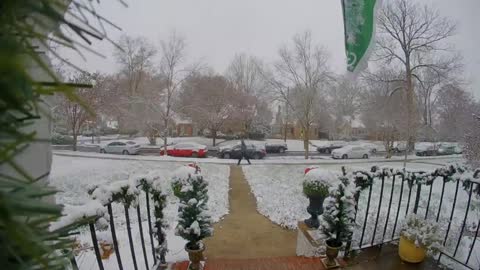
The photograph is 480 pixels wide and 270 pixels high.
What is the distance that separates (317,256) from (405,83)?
52.9 feet

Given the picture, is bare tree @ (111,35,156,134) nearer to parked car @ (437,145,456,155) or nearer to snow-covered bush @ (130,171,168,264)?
snow-covered bush @ (130,171,168,264)

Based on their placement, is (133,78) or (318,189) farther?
(133,78)

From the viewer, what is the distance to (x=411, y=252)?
2.27 meters

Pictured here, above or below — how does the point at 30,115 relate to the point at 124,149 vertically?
above

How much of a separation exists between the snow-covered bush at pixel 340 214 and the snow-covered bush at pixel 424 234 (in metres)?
0.53

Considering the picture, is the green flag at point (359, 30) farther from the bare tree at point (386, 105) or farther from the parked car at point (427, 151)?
the parked car at point (427, 151)

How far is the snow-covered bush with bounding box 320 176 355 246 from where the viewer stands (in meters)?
2.16

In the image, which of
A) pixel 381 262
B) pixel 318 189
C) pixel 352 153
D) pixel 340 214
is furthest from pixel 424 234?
pixel 352 153

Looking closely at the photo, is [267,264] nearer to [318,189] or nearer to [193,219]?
[193,219]

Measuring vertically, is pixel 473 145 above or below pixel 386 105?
below

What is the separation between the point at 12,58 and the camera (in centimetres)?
20

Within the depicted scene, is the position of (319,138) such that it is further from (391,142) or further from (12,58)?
(12,58)

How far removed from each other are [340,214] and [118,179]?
3.74 metres

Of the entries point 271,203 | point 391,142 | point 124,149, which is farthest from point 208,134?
point 271,203
